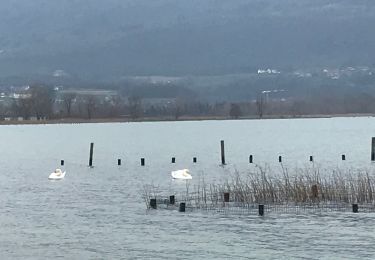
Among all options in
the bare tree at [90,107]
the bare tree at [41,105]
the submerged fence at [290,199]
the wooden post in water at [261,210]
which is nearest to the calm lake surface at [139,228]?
the wooden post in water at [261,210]

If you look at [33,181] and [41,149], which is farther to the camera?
[41,149]

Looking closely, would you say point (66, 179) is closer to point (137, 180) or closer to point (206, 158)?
point (137, 180)

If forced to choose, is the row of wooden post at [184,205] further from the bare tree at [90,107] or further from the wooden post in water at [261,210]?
the bare tree at [90,107]

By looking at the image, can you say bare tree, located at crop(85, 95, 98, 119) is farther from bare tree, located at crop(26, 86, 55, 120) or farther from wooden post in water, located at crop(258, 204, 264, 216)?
wooden post in water, located at crop(258, 204, 264, 216)

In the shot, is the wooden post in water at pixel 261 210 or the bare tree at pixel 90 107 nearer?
the wooden post in water at pixel 261 210

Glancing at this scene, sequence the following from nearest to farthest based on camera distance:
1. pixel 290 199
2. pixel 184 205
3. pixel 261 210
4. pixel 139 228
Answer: pixel 139 228
pixel 261 210
pixel 184 205
pixel 290 199

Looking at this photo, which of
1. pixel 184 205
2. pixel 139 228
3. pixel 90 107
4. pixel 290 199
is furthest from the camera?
pixel 90 107

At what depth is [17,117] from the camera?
183375 mm

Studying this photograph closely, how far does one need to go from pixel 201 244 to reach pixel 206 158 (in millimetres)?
48871

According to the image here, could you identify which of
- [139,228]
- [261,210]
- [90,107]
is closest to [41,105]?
[90,107]

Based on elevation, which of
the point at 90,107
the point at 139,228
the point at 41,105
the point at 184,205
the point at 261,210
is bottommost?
the point at 139,228

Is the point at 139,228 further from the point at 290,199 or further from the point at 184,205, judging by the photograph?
the point at 290,199

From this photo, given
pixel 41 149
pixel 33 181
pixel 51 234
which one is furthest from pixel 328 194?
pixel 41 149

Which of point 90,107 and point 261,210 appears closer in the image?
point 261,210
